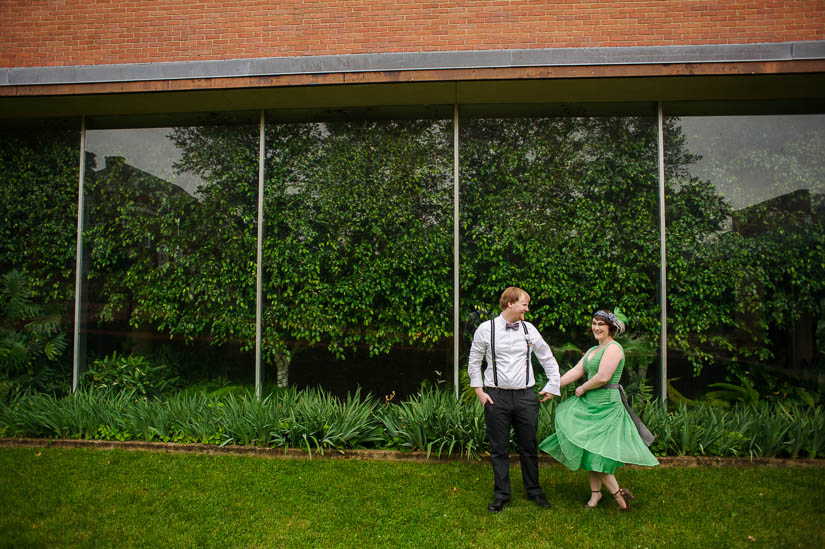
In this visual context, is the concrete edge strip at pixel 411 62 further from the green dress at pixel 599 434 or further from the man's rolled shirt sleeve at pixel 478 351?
the green dress at pixel 599 434

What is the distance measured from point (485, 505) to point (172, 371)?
5.08 metres

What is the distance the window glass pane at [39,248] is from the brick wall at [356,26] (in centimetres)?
133

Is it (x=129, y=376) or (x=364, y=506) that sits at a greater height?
(x=129, y=376)

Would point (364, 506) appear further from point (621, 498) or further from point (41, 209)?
point (41, 209)

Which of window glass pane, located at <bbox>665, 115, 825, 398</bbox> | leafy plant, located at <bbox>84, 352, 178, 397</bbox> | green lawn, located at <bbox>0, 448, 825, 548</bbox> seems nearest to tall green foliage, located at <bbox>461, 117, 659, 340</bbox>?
window glass pane, located at <bbox>665, 115, 825, 398</bbox>

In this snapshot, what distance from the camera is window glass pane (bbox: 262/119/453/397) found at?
705 centimetres

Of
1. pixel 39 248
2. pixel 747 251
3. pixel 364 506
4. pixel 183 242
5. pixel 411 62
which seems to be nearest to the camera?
pixel 364 506

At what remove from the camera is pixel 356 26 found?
268 inches

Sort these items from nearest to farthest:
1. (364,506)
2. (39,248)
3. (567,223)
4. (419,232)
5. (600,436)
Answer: (600,436), (364,506), (567,223), (419,232), (39,248)

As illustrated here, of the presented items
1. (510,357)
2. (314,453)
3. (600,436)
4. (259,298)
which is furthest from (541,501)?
(259,298)

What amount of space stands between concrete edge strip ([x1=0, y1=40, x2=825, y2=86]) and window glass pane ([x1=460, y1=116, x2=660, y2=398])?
45.0 inches

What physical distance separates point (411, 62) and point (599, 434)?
15.3 ft

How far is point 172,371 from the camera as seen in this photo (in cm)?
729

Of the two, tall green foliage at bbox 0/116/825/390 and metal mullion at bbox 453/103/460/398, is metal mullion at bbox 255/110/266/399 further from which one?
metal mullion at bbox 453/103/460/398
